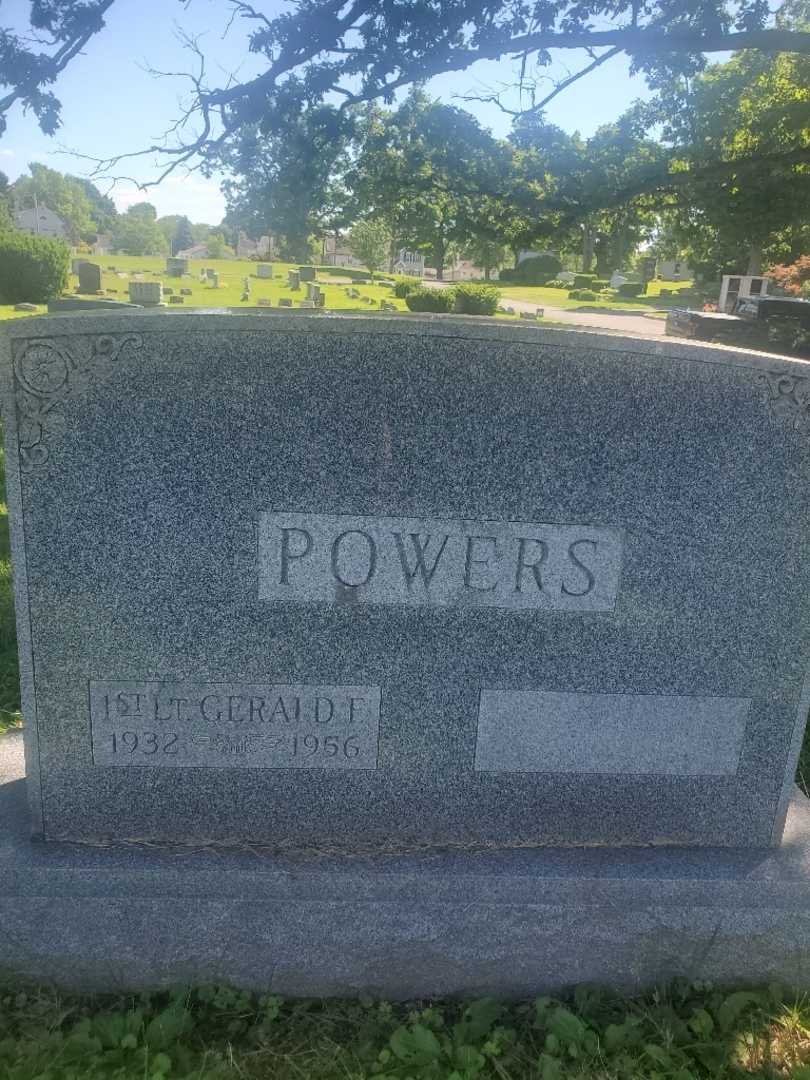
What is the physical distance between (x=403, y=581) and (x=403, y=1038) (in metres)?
1.06

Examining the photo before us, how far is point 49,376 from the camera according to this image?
2023mm

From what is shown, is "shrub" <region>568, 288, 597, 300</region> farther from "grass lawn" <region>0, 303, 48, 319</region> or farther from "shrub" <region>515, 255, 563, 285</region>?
"grass lawn" <region>0, 303, 48, 319</region>

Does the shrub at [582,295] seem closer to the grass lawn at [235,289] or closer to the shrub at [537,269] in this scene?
the shrub at [537,269]

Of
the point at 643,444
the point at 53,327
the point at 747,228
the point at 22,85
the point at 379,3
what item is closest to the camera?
the point at 53,327

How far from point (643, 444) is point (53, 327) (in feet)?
4.72

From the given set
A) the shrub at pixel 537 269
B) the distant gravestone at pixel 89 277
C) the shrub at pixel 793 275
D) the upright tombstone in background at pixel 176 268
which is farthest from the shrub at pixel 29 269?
the shrub at pixel 537 269

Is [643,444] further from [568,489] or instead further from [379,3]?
[379,3]

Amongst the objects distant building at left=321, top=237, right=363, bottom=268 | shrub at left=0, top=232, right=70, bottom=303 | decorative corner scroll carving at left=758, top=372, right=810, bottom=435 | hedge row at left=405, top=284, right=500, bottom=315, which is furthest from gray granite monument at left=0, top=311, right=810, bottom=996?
distant building at left=321, top=237, right=363, bottom=268

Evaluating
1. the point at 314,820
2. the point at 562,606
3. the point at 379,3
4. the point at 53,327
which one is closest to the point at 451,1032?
the point at 314,820

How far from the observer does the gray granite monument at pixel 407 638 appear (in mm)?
2092

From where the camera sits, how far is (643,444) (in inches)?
86.3

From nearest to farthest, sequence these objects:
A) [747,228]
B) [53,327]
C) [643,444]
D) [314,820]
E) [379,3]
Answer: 1. [53,327]
2. [643,444]
3. [314,820]
4. [379,3]
5. [747,228]

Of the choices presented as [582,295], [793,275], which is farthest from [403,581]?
[582,295]

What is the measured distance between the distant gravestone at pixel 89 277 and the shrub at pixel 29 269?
2.45ft
